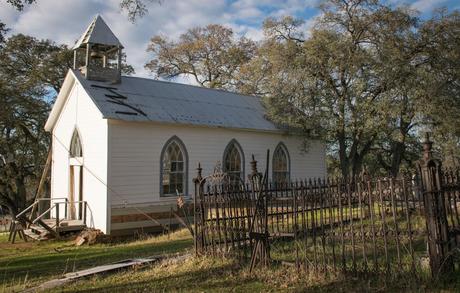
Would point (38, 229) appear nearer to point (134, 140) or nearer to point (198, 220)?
point (134, 140)

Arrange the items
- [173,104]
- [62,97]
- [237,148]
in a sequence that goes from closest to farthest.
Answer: [173,104]
[62,97]
[237,148]

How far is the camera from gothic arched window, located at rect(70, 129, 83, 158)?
18.7 meters

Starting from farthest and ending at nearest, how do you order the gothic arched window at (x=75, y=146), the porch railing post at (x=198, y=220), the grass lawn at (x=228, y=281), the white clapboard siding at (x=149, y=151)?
the gothic arched window at (x=75, y=146) → the white clapboard siding at (x=149, y=151) → the porch railing post at (x=198, y=220) → the grass lawn at (x=228, y=281)

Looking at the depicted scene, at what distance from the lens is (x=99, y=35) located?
19.9 meters

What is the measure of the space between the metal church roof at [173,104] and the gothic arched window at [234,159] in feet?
3.43

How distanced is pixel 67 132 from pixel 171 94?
16.9 feet

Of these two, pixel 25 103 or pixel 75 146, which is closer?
pixel 75 146

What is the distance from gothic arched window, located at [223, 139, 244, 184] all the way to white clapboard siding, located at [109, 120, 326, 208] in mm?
239

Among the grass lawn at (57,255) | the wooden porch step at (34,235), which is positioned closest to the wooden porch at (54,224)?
the wooden porch step at (34,235)

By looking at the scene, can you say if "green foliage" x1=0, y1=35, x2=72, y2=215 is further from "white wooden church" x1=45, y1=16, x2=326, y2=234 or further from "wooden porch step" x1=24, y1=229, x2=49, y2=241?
"wooden porch step" x1=24, y1=229, x2=49, y2=241

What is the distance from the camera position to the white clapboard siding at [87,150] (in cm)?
1661

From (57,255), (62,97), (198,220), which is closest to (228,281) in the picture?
(198,220)

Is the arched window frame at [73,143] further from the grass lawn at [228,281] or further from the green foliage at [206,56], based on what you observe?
the green foliage at [206,56]

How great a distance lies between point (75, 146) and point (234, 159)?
24.4ft
